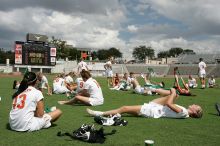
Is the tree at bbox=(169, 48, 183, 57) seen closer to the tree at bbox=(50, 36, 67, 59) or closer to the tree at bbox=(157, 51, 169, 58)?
the tree at bbox=(157, 51, 169, 58)

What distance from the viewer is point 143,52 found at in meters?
155

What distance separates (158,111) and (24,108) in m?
3.67

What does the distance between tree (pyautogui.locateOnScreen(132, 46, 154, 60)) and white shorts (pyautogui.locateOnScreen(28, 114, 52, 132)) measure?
147 meters

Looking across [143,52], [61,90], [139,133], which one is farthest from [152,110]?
[143,52]

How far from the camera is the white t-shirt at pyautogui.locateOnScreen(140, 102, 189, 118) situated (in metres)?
8.59

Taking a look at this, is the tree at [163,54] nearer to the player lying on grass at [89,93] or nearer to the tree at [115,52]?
the tree at [115,52]

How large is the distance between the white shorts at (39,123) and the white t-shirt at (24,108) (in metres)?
0.08

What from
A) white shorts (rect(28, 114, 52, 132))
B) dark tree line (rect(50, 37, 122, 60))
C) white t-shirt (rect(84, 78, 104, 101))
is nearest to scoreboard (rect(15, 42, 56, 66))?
dark tree line (rect(50, 37, 122, 60))

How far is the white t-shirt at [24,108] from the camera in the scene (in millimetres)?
6512

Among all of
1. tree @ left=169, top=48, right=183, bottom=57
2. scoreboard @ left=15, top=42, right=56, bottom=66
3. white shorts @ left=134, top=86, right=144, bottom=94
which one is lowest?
white shorts @ left=134, top=86, right=144, bottom=94

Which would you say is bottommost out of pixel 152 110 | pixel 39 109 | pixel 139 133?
pixel 139 133

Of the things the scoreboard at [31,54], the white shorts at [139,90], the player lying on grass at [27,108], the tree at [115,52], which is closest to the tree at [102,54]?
the tree at [115,52]

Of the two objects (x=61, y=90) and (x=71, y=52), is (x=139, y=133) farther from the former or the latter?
(x=71, y=52)

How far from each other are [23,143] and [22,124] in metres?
0.92
